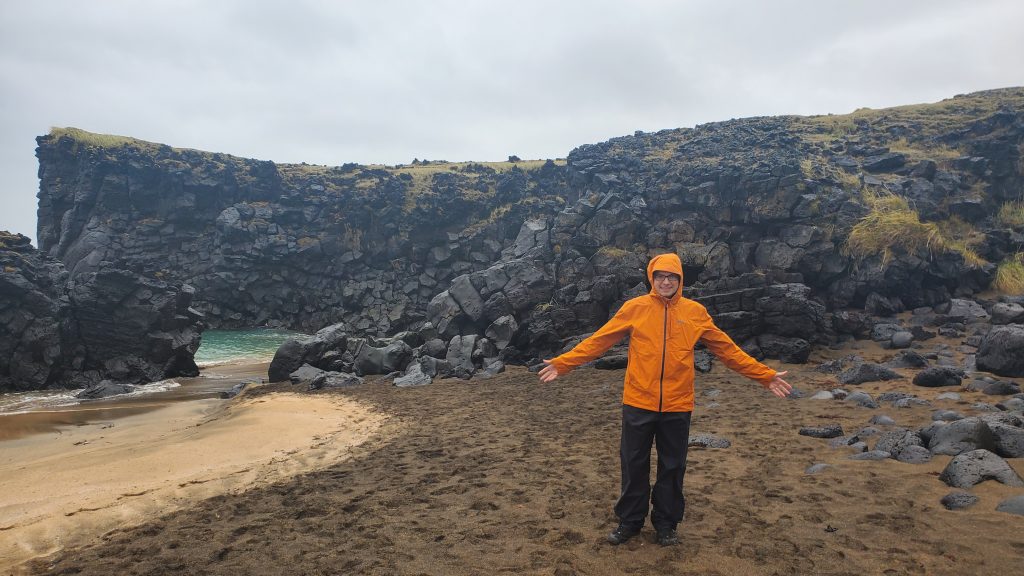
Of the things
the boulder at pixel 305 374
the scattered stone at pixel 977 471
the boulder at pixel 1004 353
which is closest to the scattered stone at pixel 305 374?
the boulder at pixel 305 374

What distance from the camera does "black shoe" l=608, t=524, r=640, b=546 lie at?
517cm

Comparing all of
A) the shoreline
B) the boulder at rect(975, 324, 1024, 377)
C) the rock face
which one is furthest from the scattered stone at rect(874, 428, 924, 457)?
the rock face

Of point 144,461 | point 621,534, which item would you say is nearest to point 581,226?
point 144,461

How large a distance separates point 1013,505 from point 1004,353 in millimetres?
10409

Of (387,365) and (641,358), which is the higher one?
Result: (641,358)

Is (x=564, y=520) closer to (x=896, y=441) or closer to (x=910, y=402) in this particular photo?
(x=896, y=441)

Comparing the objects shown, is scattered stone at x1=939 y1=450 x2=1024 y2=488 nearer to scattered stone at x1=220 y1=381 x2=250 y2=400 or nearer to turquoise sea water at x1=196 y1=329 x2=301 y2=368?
scattered stone at x1=220 y1=381 x2=250 y2=400

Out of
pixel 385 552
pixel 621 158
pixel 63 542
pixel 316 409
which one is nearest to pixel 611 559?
pixel 385 552

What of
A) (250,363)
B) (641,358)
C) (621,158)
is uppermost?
(621,158)

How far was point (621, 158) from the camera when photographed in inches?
1694

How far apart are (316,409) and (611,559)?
12132 mm

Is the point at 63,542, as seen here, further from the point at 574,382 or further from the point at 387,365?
the point at 387,365

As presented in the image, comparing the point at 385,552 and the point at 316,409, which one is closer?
the point at 385,552

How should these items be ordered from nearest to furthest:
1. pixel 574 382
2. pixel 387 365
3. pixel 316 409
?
1. pixel 316 409
2. pixel 574 382
3. pixel 387 365
